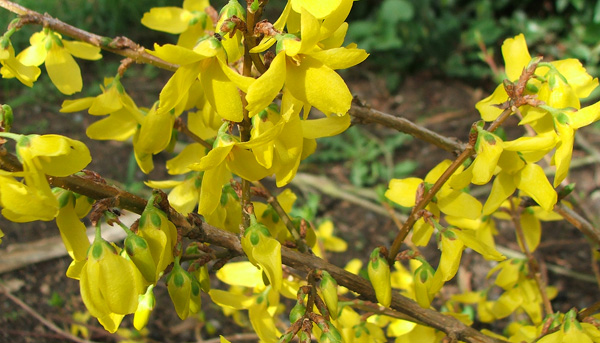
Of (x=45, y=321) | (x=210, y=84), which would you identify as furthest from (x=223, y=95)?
(x=45, y=321)

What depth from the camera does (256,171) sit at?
2.92 ft

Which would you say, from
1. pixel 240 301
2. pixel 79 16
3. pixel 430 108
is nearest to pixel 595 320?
pixel 240 301

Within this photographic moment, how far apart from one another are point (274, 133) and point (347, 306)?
0.67 meters

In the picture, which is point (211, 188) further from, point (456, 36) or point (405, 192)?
point (456, 36)

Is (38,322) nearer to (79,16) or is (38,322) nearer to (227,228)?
(227,228)

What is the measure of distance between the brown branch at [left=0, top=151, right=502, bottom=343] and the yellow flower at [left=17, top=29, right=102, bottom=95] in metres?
0.41

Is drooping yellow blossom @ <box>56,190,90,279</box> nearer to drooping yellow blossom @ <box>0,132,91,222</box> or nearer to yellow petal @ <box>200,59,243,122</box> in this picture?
drooping yellow blossom @ <box>0,132,91,222</box>

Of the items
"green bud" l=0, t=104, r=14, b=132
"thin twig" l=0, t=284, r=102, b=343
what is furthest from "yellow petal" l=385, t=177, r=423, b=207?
"thin twig" l=0, t=284, r=102, b=343

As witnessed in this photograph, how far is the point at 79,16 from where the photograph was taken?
12.3ft

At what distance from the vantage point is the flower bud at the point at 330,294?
0.93 m

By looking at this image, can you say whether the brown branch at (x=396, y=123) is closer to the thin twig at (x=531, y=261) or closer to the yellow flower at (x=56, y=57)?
the thin twig at (x=531, y=261)

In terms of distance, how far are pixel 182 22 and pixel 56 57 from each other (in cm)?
29

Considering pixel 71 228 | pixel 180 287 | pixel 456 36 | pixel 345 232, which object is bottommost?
pixel 345 232

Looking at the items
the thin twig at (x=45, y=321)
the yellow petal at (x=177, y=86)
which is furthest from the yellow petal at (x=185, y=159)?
the thin twig at (x=45, y=321)
